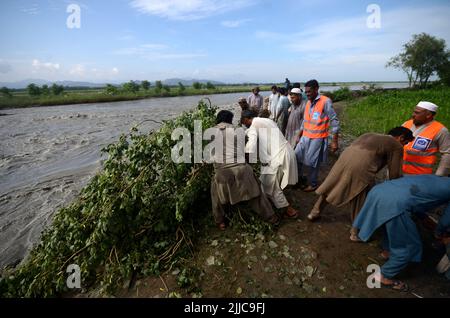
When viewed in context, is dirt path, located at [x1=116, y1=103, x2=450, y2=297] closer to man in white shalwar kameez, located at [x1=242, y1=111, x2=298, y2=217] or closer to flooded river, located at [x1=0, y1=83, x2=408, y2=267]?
man in white shalwar kameez, located at [x1=242, y1=111, x2=298, y2=217]

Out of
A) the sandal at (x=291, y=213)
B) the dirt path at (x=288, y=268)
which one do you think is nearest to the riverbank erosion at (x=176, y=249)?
the dirt path at (x=288, y=268)

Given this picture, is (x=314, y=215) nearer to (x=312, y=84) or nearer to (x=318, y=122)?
(x=318, y=122)

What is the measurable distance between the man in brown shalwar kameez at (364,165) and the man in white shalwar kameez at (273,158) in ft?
2.19

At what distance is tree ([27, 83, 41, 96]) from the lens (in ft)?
139

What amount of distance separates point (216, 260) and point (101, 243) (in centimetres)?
153

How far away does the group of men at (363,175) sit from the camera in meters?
2.44

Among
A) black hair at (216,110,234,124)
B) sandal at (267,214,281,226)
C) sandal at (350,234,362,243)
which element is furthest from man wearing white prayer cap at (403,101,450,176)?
black hair at (216,110,234,124)

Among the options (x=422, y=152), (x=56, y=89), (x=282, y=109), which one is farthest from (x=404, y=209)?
(x=56, y=89)

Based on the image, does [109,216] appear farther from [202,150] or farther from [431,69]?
[431,69]

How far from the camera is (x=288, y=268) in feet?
9.75

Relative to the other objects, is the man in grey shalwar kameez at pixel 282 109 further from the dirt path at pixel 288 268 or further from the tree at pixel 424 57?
the tree at pixel 424 57

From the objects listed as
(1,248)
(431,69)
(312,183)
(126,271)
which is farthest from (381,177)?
(431,69)

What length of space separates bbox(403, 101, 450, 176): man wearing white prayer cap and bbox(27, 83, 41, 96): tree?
5517 cm
